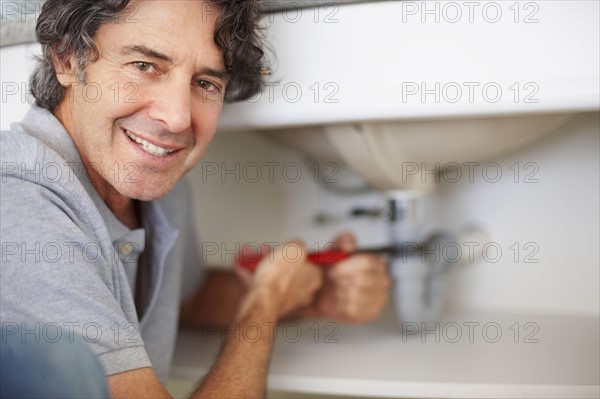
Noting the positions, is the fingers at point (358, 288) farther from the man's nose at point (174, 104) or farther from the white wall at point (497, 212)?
the man's nose at point (174, 104)

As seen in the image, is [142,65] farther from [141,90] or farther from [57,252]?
[57,252]

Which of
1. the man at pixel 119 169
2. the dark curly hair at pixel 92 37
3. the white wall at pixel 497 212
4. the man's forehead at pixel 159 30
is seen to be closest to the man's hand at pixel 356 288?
the man at pixel 119 169

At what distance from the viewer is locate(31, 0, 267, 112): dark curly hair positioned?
73 centimetres

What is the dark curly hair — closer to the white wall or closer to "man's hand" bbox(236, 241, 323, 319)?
"man's hand" bbox(236, 241, 323, 319)

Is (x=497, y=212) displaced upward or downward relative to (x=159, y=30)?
downward

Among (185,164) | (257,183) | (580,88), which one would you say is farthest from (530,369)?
(257,183)

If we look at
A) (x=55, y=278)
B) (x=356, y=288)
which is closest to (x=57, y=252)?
(x=55, y=278)

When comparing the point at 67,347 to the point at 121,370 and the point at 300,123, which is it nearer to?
the point at 121,370

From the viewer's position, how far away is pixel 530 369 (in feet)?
3.01

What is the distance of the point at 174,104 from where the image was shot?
0.73 metres

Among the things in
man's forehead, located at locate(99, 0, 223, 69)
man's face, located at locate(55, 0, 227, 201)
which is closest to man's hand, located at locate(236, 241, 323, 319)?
man's face, located at locate(55, 0, 227, 201)

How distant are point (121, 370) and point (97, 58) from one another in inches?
14.3

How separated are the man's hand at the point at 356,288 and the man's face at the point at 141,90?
1.35 feet

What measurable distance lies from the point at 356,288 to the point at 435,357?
0.55 feet
